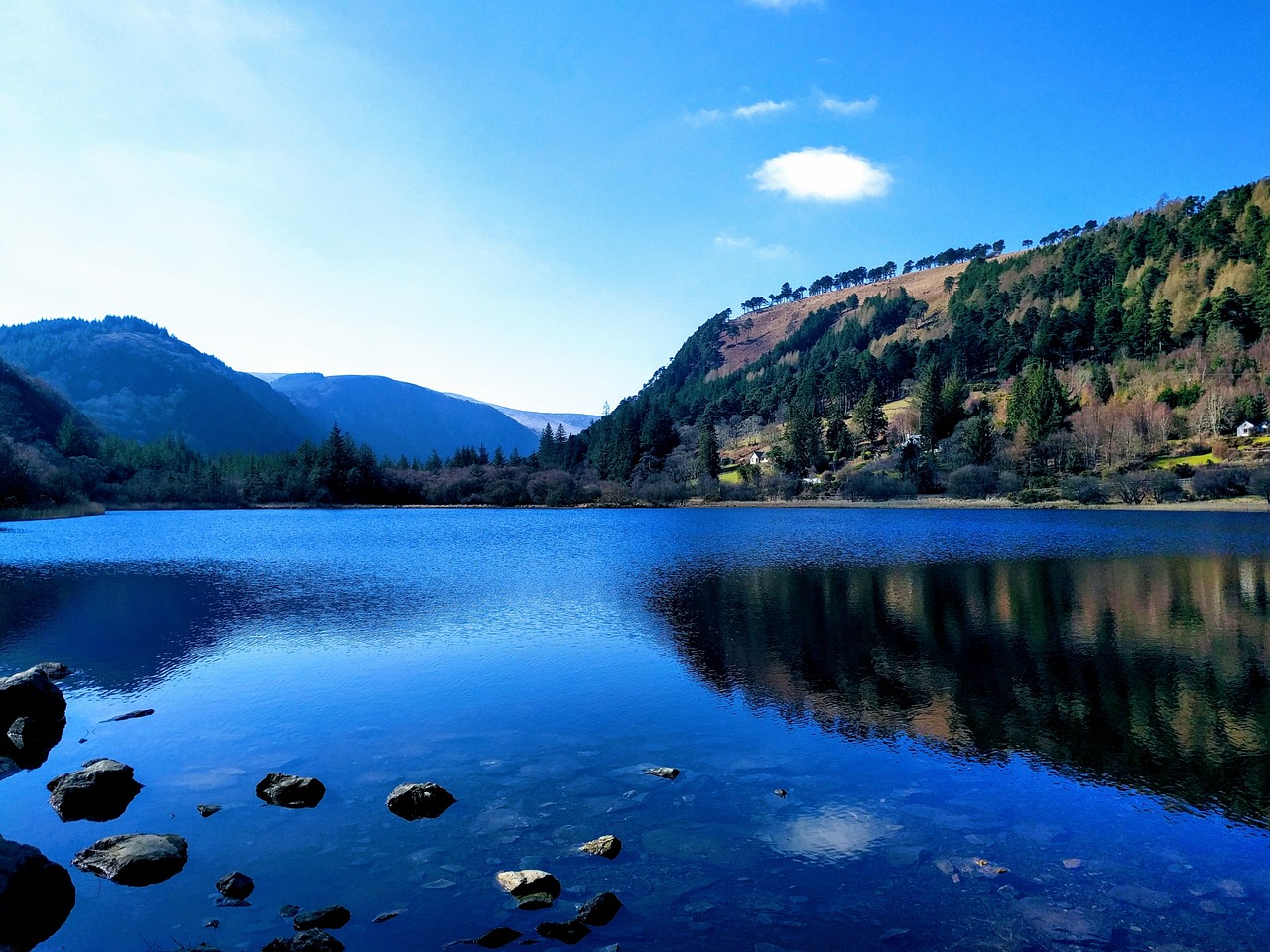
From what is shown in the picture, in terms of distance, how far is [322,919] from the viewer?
942 cm

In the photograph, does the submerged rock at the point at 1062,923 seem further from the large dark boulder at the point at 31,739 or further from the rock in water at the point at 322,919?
the large dark boulder at the point at 31,739

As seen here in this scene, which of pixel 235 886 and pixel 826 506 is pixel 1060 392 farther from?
pixel 235 886

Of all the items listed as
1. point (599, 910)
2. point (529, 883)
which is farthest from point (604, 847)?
point (599, 910)

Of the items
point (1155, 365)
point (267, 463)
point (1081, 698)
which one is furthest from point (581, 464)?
point (1081, 698)

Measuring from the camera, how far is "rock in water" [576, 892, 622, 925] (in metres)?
9.37

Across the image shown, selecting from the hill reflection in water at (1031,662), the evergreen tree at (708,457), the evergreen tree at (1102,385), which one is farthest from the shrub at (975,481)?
the hill reflection in water at (1031,662)

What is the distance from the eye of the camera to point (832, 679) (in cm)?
2094

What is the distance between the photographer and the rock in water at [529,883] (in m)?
9.95

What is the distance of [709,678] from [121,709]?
16.1 m

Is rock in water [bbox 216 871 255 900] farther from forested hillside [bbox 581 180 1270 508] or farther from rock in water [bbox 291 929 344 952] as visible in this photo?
forested hillside [bbox 581 180 1270 508]

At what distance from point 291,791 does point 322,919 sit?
15.0 feet

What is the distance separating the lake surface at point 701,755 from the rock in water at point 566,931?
0.25 m

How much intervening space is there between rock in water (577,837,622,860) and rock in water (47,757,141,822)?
8.73 m

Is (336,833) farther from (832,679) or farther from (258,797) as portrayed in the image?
(832,679)
